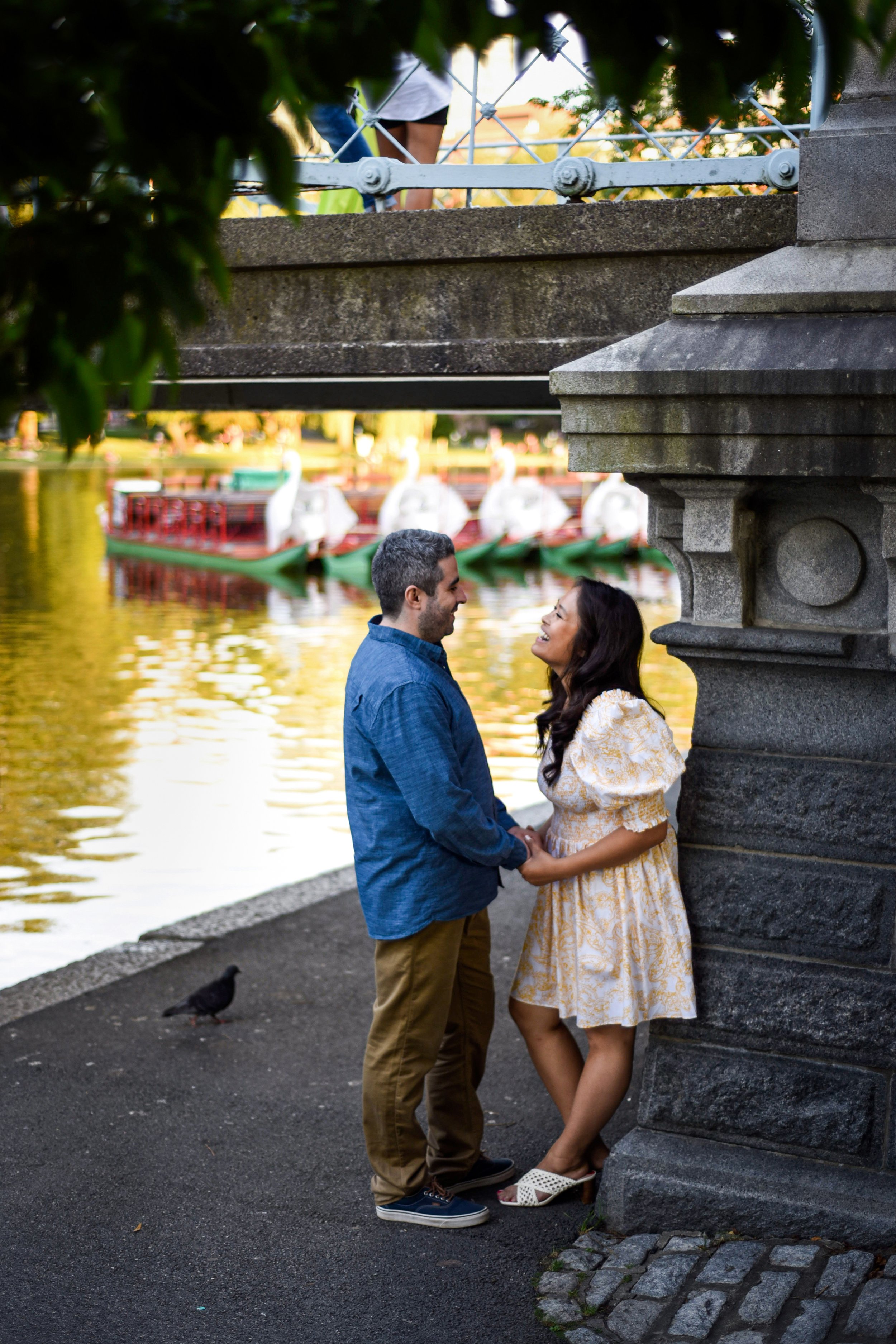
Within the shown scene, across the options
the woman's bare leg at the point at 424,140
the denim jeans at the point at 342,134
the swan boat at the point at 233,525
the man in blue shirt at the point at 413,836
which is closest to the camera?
the man in blue shirt at the point at 413,836

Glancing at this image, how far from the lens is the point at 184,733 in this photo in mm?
13016

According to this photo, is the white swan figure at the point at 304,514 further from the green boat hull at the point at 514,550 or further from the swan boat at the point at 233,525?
the green boat hull at the point at 514,550

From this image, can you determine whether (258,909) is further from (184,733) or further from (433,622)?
(184,733)

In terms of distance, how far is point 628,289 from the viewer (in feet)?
14.7

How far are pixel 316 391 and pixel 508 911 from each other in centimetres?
276

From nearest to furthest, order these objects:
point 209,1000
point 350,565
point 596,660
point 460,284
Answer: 1. point 596,660
2. point 460,284
3. point 209,1000
4. point 350,565

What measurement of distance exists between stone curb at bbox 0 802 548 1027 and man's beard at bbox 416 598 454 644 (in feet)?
9.38

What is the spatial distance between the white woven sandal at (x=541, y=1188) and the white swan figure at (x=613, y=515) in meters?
26.5

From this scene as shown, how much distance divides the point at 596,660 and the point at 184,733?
9.55 m

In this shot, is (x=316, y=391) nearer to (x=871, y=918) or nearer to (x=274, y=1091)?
(x=274, y=1091)

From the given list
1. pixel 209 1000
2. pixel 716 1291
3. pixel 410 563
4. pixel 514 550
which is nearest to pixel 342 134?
pixel 410 563

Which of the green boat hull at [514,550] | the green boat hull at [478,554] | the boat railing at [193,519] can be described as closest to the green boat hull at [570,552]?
the green boat hull at [514,550]

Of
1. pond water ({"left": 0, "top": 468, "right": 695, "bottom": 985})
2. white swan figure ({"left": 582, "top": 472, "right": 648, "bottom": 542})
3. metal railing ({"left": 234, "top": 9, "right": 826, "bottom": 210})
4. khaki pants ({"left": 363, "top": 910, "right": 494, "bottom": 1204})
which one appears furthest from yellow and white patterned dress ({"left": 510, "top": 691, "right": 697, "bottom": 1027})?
white swan figure ({"left": 582, "top": 472, "right": 648, "bottom": 542})

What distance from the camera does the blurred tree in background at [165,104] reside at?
163 cm
